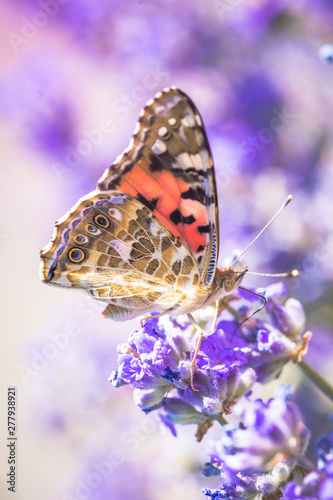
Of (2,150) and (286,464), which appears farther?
(2,150)

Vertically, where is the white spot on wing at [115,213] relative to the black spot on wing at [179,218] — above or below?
below

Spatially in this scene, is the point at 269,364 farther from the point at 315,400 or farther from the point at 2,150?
the point at 2,150

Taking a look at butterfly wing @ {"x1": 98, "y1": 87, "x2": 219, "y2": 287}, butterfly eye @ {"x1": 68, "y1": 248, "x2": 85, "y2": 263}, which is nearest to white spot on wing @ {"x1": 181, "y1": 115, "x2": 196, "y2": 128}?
butterfly wing @ {"x1": 98, "y1": 87, "x2": 219, "y2": 287}

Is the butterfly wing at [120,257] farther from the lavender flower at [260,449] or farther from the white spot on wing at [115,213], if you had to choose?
the lavender flower at [260,449]

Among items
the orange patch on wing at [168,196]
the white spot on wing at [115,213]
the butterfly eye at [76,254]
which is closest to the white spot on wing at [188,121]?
the orange patch on wing at [168,196]

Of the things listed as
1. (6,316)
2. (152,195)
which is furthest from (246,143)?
(6,316)

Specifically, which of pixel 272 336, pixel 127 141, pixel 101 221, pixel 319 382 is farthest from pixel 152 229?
pixel 127 141
